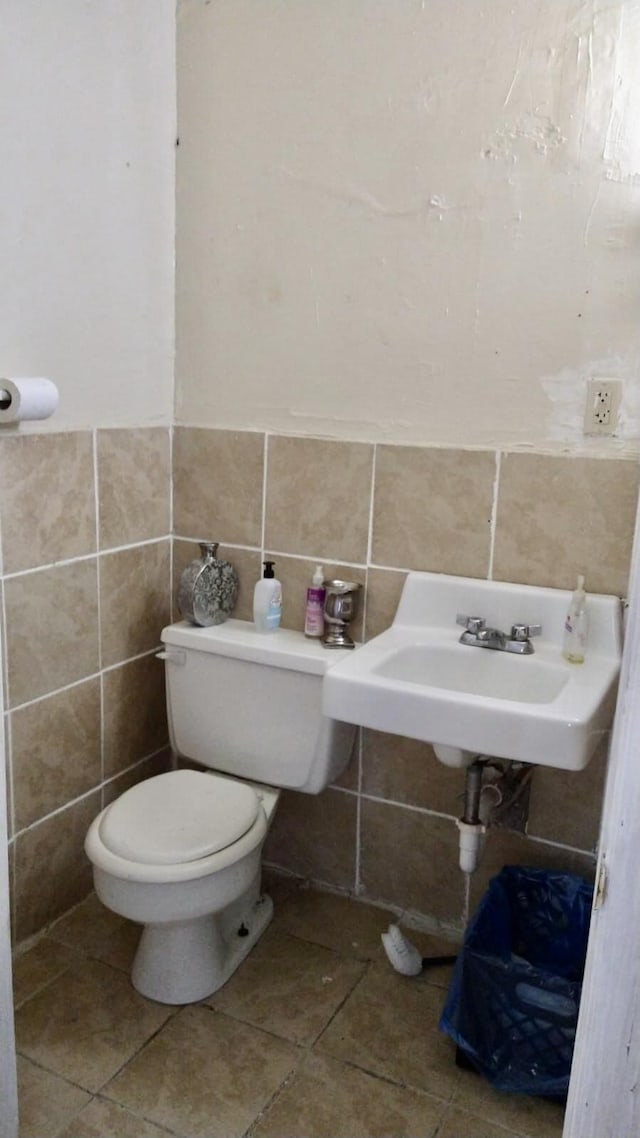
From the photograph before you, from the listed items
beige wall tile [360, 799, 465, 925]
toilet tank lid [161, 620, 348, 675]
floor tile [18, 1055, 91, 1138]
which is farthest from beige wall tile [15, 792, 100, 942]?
beige wall tile [360, 799, 465, 925]

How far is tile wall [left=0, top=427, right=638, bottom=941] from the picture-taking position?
67.9 inches

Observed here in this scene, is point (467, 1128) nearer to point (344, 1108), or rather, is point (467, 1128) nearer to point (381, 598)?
point (344, 1108)

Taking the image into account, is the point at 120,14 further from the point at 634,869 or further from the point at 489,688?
the point at 634,869

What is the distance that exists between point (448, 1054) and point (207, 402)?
57.6 inches

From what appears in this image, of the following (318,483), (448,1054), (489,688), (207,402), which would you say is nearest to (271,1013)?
(448,1054)

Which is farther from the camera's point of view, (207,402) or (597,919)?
(207,402)

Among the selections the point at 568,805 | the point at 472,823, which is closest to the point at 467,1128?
the point at 472,823

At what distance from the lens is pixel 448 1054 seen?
1.65 metres

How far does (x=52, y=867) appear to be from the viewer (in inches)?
75.9

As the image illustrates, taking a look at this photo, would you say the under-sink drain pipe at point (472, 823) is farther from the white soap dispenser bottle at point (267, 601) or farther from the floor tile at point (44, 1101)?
the floor tile at point (44, 1101)

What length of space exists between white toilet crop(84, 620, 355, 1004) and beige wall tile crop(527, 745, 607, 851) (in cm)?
43

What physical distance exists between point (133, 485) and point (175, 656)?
1.33ft

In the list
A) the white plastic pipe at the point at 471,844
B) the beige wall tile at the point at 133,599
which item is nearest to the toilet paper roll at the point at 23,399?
the beige wall tile at the point at 133,599

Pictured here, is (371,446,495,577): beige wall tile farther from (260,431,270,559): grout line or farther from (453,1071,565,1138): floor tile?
(453,1071,565,1138): floor tile
